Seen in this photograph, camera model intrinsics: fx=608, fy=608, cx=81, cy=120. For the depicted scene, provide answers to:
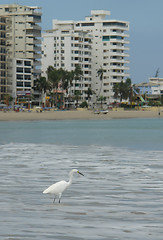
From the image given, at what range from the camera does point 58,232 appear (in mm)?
12195

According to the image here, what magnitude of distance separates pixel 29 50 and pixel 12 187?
183 metres

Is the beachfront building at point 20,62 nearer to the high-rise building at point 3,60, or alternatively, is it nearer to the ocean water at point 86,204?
the high-rise building at point 3,60

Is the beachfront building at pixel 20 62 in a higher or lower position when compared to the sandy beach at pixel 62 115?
higher

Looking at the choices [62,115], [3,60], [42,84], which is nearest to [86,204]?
[62,115]

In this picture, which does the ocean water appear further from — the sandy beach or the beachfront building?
the beachfront building

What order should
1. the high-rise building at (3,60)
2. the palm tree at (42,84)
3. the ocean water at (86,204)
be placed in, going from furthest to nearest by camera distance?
the palm tree at (42,84) → the high-rise building at (3,60) → the ocean water at (86,204)

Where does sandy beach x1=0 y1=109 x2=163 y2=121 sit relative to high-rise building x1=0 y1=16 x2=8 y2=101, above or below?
below

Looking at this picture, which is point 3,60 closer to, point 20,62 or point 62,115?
point 20,62

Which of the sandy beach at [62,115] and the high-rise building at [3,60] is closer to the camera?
the sandy beach at [62,115]

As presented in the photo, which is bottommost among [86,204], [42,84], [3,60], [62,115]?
[62,115]

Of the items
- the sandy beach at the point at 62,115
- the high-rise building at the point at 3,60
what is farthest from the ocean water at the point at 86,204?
the high-rise building at the point at 3,60

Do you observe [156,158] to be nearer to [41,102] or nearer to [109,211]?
[109,211]

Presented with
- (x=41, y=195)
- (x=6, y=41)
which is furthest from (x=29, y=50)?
(x=41, y=195)

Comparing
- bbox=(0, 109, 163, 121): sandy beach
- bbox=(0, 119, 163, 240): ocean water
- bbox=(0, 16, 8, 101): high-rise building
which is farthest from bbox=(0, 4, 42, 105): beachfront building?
bbox=(0, 119, 163, 240): ocean water
